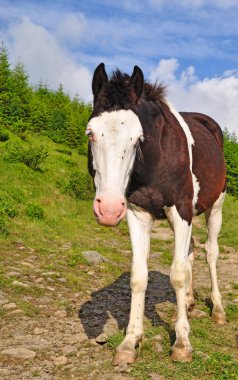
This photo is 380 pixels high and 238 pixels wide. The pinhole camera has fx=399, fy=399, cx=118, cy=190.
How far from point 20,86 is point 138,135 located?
2936cm

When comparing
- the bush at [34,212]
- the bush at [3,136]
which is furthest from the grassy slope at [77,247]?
the bush at [3,136]

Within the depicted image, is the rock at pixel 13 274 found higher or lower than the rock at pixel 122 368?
lower

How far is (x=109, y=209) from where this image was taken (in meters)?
3.17

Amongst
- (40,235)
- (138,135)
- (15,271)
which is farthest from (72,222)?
(138,135)

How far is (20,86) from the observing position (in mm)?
30781

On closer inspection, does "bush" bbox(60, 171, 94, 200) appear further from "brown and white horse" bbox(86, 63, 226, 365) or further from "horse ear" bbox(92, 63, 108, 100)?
"horse ear" bbox(92, 63, 108, 100)

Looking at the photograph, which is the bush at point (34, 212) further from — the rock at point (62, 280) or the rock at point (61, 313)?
the rock at point (61, 313)

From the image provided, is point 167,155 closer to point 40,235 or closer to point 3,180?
point 40,235

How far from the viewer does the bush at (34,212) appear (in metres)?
11.4

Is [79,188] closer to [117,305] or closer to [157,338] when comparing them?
[117,305]

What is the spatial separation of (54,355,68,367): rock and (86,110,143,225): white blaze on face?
5.68ft

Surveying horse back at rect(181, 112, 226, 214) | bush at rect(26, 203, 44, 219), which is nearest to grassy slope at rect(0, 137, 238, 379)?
bush at rect(26, 203, 44, 219)


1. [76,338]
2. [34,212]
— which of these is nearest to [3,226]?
[34,212]

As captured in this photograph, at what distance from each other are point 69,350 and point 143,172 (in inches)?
81.9
